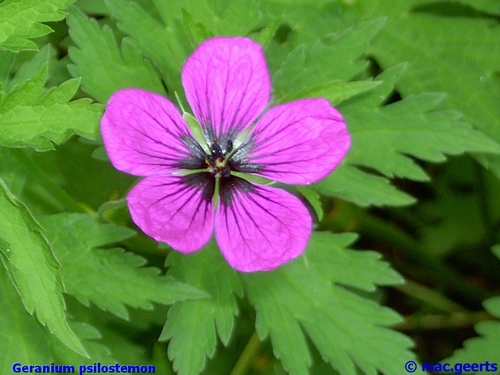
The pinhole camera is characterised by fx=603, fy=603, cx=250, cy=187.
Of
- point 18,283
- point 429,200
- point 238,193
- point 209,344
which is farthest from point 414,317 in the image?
point 18,283

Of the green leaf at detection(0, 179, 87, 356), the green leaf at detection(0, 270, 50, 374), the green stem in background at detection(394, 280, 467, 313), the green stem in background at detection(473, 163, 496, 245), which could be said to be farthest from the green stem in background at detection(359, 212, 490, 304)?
the green leaf at detection(0, 179, 87, 356)

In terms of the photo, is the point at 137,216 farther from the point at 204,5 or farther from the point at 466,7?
the point at 466,7

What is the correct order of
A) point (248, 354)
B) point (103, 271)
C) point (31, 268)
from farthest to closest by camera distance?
point (248, 354)
point (103, 271)
point (31, 268)

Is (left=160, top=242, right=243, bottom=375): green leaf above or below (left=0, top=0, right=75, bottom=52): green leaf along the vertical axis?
below

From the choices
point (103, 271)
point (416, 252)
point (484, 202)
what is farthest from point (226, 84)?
point (484, 202)

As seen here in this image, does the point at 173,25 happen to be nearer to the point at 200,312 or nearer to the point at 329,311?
the point at 200,312

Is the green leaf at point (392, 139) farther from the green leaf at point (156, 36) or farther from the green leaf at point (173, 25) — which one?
the green leaf at point (156, 36)

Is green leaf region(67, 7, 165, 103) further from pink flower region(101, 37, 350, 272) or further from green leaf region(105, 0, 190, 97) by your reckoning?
pink flower region(101, 37, 350, 272)

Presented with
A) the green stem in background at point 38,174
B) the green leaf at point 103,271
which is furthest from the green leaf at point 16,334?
the green stem in background at point 38,174
